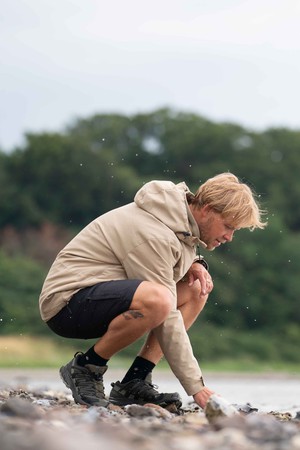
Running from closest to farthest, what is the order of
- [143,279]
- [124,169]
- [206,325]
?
1. [143,279]
2. [206,325]
3. [124,169]

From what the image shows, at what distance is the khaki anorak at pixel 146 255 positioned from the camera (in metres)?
6.73

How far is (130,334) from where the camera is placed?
6836 mm

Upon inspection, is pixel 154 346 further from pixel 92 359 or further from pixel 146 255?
pixel 146 255

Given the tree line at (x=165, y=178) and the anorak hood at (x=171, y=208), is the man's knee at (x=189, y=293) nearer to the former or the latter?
the anorak hood at (x=171, y=208)

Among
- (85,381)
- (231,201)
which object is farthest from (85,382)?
(231,201)

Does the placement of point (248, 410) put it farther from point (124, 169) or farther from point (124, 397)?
point (124, 169)

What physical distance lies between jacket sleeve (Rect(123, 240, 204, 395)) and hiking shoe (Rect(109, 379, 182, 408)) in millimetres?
566

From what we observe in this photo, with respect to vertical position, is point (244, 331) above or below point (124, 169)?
below

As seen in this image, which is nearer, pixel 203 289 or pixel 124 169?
pixel 203 289

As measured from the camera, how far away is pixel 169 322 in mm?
6746

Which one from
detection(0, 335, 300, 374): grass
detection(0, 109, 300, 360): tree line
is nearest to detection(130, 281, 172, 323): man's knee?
detection(0, 335, 300, 374): grass

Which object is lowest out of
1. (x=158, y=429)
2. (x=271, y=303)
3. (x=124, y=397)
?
(x=158, y=429)

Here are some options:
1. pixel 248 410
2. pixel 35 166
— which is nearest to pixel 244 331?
pixel 35 166

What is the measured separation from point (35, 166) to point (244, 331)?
1276 centimetres
